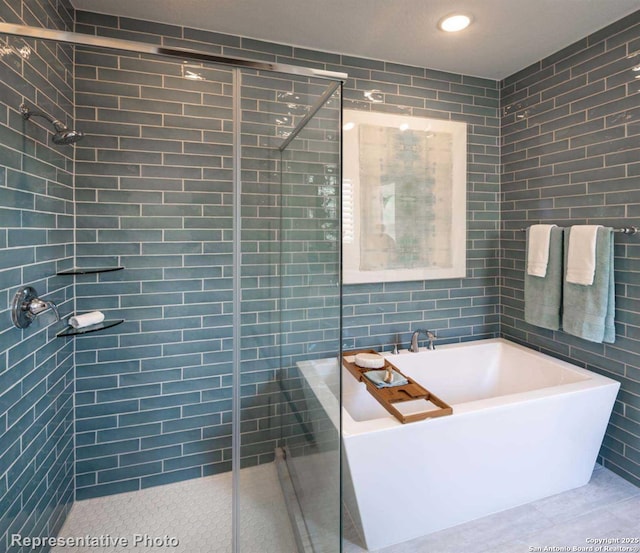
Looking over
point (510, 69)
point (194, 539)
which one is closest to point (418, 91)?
point (510, 69)

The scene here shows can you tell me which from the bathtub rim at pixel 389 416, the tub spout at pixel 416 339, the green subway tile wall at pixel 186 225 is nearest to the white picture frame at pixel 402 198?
the green subway tile wall at pixel 186 225

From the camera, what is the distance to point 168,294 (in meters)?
2.03

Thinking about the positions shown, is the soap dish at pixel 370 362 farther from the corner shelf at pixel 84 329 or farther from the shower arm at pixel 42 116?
the shower arm at pixel 42 116

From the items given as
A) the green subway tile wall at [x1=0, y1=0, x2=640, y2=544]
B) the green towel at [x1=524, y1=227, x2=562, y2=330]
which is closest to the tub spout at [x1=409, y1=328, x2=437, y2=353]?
the green subway tile wall at [x1=0, y1=0, x2=640, y2=544]

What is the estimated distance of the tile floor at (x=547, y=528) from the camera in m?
1.82

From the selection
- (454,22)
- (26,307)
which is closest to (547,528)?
(26,307)

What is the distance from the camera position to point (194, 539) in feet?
5.94

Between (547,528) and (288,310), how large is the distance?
1789 millimetres

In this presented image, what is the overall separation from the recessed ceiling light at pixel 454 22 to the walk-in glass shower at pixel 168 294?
1210mm

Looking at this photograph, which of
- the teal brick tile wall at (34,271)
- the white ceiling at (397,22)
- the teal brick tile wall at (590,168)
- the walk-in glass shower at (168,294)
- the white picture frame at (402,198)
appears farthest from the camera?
the white picture frame at (402,198)

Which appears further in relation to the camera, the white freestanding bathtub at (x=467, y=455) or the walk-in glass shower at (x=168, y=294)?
the white freestanding bathtub at (x=467, y=455)

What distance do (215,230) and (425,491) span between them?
1727mm

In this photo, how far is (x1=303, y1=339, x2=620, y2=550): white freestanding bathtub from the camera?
1704 mm

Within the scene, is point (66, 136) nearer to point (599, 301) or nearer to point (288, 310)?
point (288, 310)
